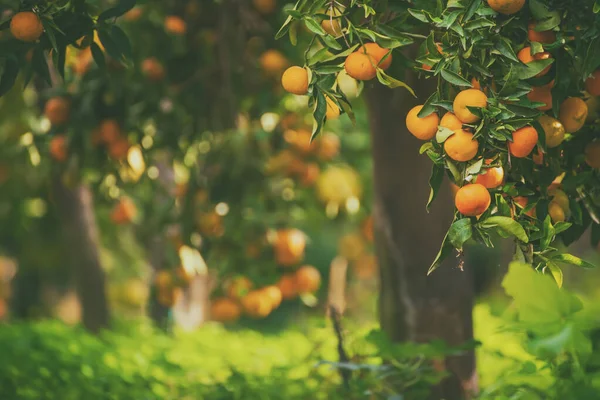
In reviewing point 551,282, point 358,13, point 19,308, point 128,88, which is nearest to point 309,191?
point 128,88

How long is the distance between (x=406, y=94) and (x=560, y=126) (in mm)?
932

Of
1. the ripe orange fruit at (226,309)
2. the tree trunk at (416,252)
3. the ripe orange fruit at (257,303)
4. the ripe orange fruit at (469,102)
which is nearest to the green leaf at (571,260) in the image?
the ripe orange fruit at (469,102)

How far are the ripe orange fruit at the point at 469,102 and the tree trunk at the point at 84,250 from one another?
3301 mm

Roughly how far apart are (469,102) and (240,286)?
2.04 metres

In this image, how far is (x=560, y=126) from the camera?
5.74ft

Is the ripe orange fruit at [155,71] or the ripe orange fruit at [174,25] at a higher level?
the ripe orange fruit at [174,25]

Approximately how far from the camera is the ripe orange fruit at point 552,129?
1743 millimetres

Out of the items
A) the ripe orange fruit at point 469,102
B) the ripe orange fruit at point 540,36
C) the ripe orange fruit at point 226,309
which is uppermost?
the ripe orange fruit at point 540,36

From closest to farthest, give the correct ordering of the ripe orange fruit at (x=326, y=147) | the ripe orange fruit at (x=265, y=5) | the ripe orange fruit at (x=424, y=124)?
1. the ripe orange fruit at (x=424, y=124)
2. the ripe orange fruit at (x=265, y=5)
3. the ripe orange fruit at (x=326, y=147)

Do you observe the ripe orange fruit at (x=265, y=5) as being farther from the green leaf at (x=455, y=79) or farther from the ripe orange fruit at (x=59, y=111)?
the green leaf at (x=455, y=79)

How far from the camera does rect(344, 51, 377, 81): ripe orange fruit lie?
5.56 feet

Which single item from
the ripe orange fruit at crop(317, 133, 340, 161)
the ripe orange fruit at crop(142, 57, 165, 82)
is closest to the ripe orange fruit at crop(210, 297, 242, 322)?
the ripe orange fruit at crop(317, 133, 340, 161)

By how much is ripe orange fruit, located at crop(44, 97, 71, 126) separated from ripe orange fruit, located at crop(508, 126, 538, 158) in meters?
2.18

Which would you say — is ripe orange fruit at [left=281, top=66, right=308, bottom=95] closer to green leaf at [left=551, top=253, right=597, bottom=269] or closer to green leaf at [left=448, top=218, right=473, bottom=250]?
green leaf at [left=448, top=218, right=473, bottom=250]
